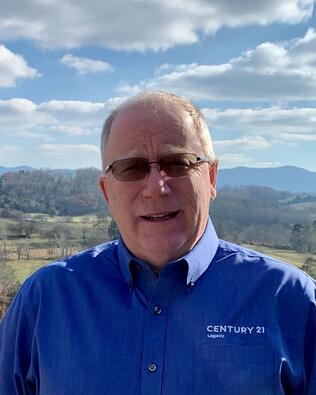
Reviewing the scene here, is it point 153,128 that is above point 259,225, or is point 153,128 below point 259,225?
above

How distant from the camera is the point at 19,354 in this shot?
208cm

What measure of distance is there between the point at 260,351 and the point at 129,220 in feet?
2.36

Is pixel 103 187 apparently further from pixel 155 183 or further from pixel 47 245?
pixel 47 245

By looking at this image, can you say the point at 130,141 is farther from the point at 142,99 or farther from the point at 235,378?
the point at 235,378

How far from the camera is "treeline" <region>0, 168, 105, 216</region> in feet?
240

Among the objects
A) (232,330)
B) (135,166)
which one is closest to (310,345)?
(232,330)

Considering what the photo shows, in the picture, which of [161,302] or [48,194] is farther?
[48,194]

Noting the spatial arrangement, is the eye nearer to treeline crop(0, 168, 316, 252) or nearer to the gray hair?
the gray hair

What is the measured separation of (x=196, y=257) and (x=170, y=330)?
1.02 feet

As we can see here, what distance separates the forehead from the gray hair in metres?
0.02

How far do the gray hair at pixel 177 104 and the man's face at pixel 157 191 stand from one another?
3 centimetres

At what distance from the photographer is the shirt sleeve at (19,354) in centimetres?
208

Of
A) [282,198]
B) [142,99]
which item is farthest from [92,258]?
[282,198]

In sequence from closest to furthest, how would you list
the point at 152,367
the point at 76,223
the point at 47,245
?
the point at 152,367, the point at 47,245, the point at 76,223
